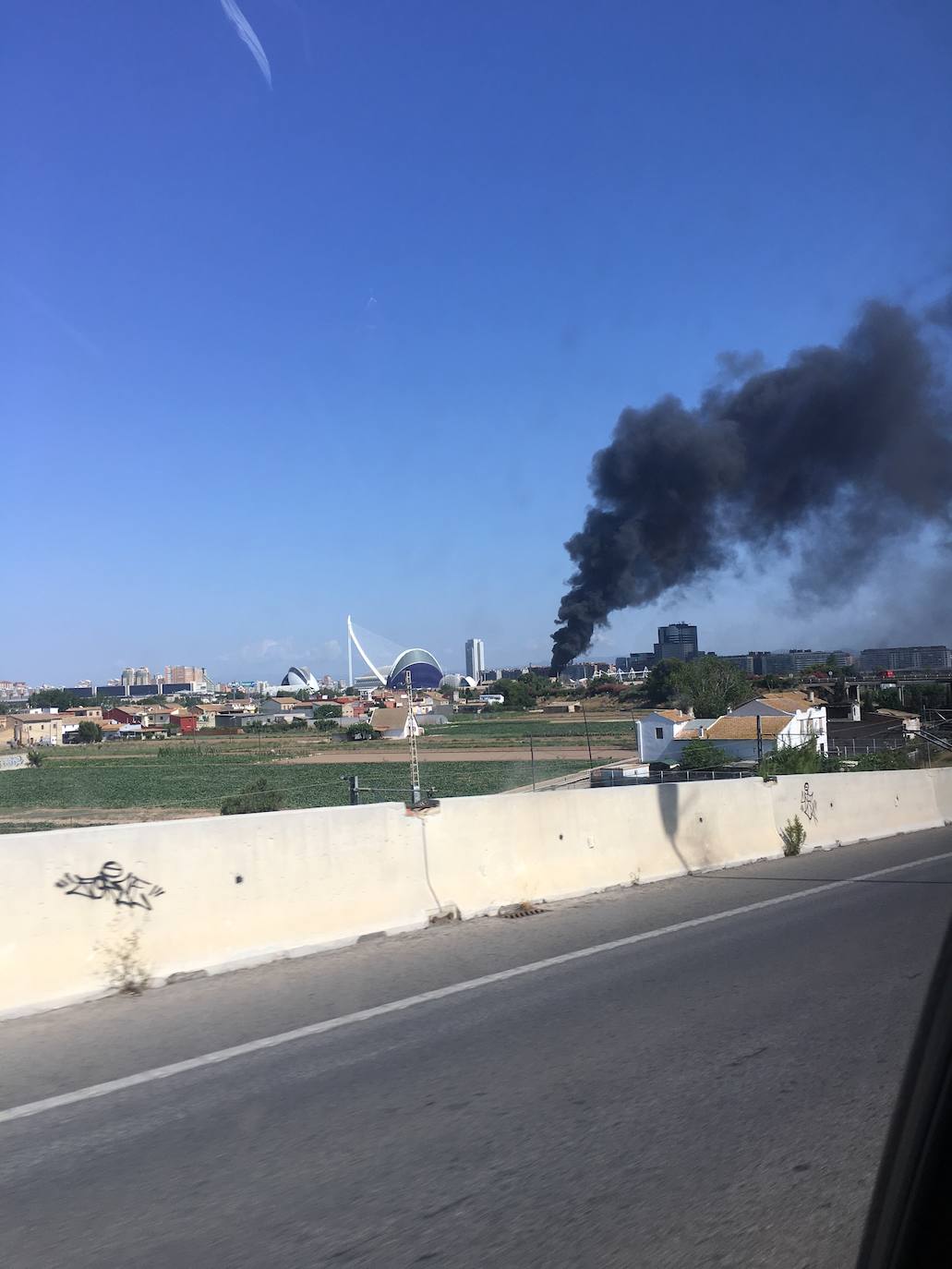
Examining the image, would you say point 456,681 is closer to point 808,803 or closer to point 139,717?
point 139,717

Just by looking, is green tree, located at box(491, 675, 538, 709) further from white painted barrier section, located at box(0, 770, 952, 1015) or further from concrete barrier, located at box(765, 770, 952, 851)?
white painted barrier section, located at box(0, 770, 952, 1015)

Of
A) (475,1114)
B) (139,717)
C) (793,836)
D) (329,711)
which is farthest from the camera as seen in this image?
(139,717)

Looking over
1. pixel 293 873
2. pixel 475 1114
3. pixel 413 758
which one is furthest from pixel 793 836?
pixel 475 1114

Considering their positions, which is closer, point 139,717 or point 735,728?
point 735,728

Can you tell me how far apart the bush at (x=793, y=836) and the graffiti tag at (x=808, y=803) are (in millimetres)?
224

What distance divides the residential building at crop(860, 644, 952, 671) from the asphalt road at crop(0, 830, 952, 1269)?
61.2ft

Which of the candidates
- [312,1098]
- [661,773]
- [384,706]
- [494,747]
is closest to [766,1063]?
[312,1098]

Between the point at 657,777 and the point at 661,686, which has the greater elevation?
the point at 661,686

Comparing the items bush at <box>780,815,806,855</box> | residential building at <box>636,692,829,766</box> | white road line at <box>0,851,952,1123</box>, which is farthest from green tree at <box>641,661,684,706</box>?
white road line at <box>0,851,952,1123</box>

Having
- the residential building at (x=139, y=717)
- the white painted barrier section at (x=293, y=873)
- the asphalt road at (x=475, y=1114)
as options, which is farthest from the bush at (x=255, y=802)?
the residential building at (x=139, y=717)

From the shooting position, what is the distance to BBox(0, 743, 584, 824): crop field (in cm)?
3950

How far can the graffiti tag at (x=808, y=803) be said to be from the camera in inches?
626

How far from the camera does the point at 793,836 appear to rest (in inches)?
611

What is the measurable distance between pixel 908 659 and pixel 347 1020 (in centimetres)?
2606
